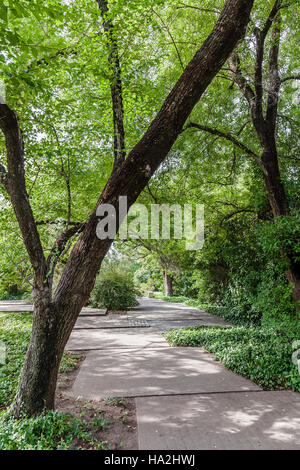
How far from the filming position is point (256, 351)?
5.13 metres

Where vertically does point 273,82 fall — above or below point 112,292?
above

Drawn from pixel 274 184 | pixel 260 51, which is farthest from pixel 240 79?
pixel 274 184

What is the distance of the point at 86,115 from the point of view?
18.2ft

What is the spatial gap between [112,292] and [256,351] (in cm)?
870

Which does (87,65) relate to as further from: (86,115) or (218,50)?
(218,50)

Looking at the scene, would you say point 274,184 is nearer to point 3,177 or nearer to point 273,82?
point 273,82

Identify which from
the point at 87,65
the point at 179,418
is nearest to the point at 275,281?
the point at 179,418

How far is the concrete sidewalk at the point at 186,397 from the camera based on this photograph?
2867mm

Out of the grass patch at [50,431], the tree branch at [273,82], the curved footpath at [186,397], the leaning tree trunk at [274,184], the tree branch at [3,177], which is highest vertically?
the tree branch at [273,82]

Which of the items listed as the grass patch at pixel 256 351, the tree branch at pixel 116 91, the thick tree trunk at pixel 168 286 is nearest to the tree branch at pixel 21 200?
the tree branch at pixel 116 91

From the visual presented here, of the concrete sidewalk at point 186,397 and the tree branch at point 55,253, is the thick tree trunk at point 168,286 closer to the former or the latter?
the concrete sidewalk at point 186,397

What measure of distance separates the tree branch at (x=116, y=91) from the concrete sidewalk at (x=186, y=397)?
2.99m
